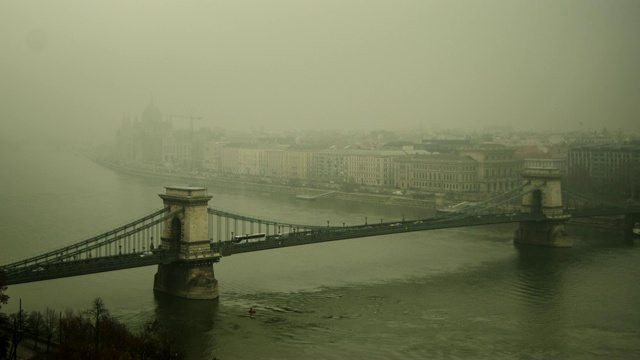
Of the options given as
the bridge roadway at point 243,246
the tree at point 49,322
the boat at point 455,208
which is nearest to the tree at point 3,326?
the tree at point 49,322

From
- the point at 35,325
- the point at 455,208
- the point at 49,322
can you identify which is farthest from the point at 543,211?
the point at 35,325

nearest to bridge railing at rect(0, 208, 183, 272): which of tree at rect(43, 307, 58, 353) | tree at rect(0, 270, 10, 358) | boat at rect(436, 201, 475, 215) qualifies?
tree at rect(43, 307, 58, 353)

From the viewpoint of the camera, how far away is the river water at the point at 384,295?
21.1ft

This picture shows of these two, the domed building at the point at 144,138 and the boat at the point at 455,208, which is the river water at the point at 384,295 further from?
the domed building at the point at 144,138

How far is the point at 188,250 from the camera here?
7.80 m

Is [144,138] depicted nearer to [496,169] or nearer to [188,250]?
[496,169]

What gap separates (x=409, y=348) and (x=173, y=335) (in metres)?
1.82

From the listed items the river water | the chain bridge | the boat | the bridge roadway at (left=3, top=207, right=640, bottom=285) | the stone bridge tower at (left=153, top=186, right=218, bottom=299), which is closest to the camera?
the river water

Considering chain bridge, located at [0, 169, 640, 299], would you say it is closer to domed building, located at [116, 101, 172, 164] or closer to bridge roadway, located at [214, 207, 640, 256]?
bridge roadway, located at [214, 207, 640, 256]

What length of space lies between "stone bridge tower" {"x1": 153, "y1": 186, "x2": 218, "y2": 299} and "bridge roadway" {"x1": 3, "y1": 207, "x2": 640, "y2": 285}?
47 mm

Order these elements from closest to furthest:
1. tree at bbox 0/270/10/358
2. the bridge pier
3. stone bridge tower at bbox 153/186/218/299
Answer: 1. tree at bbox 0/270/10/358
2. stone bridge tower at bbox 153/186/218/299
3. the bridge pier

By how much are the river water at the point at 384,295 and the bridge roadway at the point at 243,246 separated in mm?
348

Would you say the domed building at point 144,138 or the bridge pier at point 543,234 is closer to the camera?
the bridge pier at point 543,234

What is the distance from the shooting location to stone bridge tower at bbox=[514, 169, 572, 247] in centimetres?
1181
